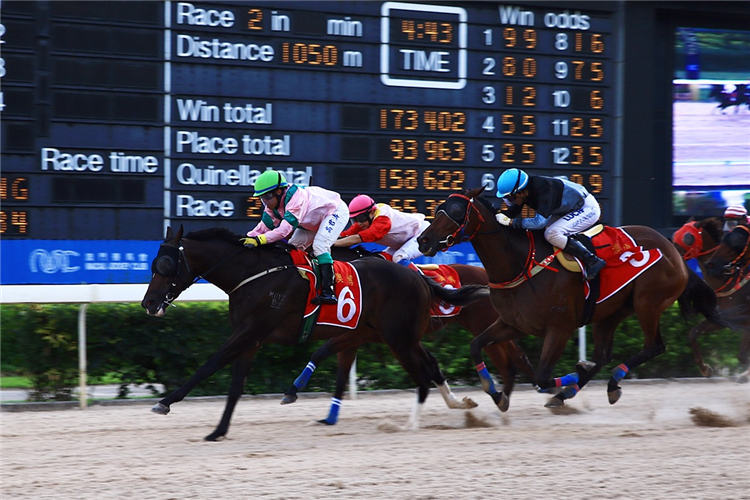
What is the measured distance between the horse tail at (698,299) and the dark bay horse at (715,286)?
0.70 m

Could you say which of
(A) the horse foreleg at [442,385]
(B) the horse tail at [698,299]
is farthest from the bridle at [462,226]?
(B) the horse tail at [698,299]

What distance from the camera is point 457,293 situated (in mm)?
5570

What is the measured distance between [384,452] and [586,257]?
1.72m

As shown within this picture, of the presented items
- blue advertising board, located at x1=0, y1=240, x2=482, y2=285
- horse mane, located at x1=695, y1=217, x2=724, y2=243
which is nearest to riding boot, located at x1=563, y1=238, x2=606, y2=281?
horse mane, located at x1=695, y1=217, x2=724, y2=243

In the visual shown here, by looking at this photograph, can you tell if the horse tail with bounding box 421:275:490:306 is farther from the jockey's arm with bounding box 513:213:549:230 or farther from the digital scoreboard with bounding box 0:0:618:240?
the digital scoreboard with bounding box 0:0:618:240

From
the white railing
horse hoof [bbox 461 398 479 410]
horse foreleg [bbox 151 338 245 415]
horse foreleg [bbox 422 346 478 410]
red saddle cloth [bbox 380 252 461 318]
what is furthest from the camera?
the white railing

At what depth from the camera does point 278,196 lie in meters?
5.16

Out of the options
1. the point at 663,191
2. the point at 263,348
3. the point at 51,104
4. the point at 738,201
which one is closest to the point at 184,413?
the point at 263,348

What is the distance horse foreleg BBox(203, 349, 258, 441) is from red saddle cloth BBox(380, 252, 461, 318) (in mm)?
1216

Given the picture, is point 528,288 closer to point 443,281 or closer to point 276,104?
point 443,281

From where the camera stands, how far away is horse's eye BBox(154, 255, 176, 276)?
4.75 m

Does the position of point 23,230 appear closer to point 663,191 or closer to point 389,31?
point 389,31

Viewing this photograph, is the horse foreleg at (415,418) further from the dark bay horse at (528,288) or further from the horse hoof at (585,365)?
the horse hoof at (585,365)

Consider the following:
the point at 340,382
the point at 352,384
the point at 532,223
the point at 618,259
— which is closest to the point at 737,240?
the point at 618,259
